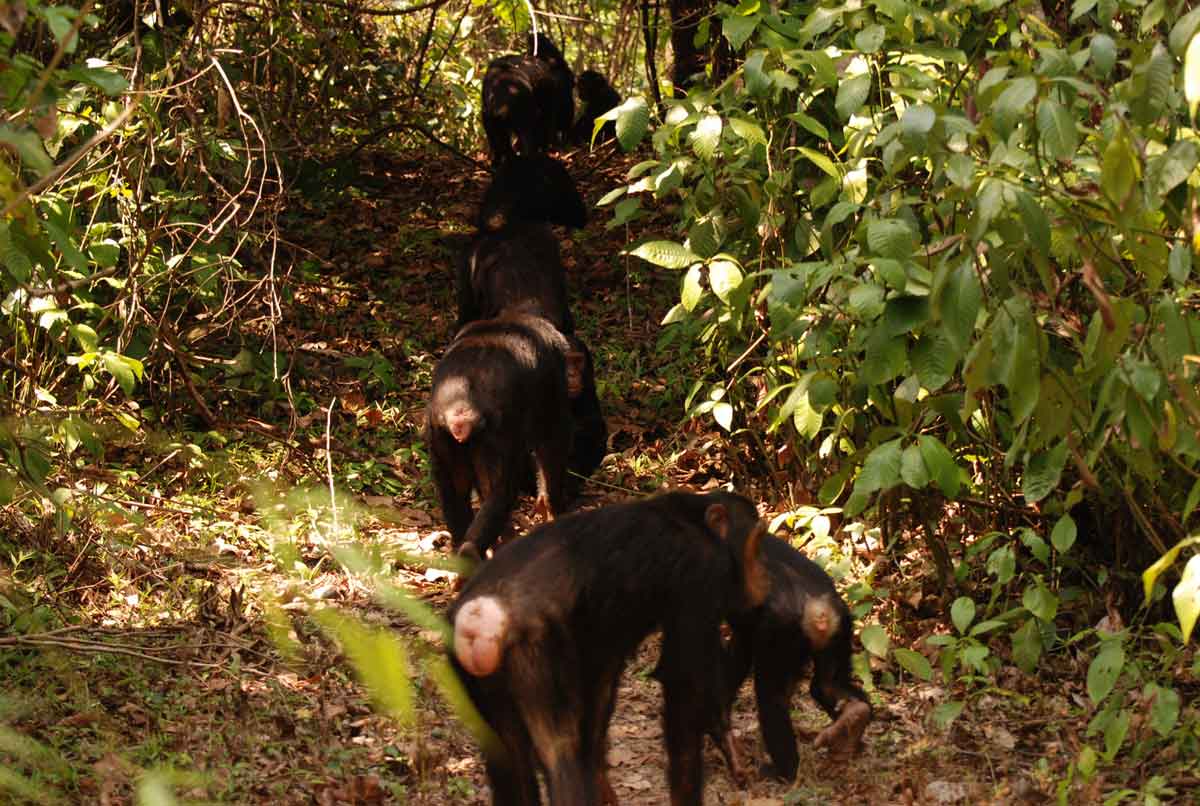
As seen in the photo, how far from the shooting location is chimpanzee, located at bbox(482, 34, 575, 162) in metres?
9.84

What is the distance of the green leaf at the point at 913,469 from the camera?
432cm

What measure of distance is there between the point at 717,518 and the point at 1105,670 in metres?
1.22

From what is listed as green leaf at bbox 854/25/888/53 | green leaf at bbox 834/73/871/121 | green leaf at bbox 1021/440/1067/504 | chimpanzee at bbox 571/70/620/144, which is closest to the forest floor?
green leaf at bbox 1021/440/1067/504

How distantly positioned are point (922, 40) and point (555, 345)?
234 centimetres

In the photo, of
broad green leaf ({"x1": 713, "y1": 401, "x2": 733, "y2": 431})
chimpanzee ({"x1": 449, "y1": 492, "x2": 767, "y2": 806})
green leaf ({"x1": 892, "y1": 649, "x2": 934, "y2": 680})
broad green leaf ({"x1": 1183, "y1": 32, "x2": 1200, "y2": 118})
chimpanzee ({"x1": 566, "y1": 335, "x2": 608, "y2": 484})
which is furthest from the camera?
chimpanzee ({"x1": 566, "y1": 335, "x2": 608, "y2": 484})

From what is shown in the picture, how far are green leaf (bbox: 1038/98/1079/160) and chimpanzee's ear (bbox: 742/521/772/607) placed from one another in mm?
1517

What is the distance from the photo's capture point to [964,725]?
4.87 m

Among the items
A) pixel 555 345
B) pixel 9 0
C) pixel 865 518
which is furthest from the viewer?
pixel 555 345

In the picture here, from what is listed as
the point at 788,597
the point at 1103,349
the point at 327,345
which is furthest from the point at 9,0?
the point at 327,345

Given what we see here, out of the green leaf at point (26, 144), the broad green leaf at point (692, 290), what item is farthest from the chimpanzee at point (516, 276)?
the green leaf at point (26, 144)

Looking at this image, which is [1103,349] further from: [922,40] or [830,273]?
[922,40]

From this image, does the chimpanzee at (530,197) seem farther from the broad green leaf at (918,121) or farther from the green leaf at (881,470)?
the broad green leaf at (918,121)

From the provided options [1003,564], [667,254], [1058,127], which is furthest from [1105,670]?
[667,254]

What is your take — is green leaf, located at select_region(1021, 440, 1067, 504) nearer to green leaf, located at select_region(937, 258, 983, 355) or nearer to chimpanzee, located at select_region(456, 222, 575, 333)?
green leaf, located at select_region(937, 258, 983, 355)
